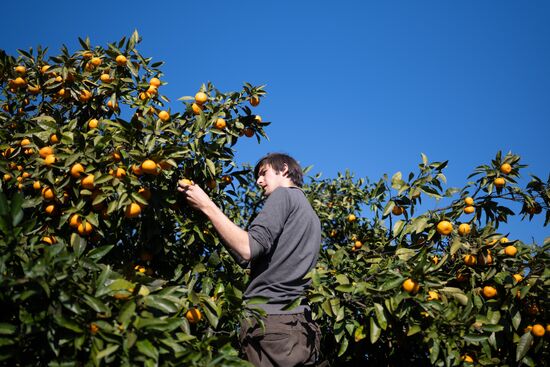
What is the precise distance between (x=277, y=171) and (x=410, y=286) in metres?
0.99

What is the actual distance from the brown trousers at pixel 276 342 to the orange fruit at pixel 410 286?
21.9 inches

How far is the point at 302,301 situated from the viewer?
2.20 metres

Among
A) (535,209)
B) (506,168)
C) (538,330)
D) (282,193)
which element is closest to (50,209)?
(282,193)

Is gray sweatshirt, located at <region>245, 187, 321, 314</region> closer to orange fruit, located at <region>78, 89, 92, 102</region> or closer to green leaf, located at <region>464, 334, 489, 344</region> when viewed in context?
green leaf, located at <region>464, 334, 489, 344</region>

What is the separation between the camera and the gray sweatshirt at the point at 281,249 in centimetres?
204

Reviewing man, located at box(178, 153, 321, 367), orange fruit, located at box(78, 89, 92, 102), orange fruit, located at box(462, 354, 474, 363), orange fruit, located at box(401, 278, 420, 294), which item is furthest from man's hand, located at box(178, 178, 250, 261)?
orange fruit, located at box(462, 354, 474, 363)

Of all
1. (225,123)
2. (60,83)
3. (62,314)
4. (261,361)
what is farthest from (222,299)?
(60,83)

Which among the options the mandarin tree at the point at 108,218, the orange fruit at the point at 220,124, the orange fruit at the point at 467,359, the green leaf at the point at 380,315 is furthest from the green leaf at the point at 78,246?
the orange fruit at the point at 467,359

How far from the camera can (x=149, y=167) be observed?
197 cm

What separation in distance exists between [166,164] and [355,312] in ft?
4.34

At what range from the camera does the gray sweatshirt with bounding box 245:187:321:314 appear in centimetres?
204

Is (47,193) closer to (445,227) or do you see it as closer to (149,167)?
(149,167)

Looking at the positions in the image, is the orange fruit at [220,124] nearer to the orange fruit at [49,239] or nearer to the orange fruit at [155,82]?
the orange fruit at [155,82]

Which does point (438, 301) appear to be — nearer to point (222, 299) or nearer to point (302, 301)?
point (302, 301)
